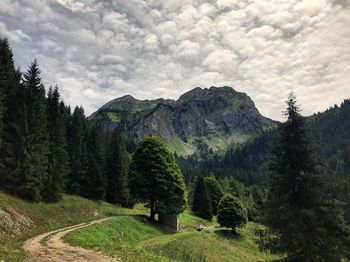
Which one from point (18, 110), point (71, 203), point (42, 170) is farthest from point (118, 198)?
point (18, 110)

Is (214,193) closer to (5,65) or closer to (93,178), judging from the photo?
(93,178)

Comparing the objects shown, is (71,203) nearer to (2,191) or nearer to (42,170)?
(42,170)

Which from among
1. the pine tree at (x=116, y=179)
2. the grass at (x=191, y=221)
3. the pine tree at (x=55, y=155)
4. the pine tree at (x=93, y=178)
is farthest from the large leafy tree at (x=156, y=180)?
the pine tree at (x=116, y=179)

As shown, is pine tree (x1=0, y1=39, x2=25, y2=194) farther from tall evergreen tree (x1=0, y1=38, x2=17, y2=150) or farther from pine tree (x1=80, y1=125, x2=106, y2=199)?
pine tree (x1=80, y1=125, x2=106, y2=199)

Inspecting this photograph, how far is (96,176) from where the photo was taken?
6669 cm

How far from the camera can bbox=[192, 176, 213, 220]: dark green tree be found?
88775 mm

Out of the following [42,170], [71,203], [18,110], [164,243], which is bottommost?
[164,243]

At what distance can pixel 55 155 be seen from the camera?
180 feet

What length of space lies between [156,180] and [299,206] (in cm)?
3040

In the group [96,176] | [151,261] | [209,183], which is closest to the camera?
[151,261]

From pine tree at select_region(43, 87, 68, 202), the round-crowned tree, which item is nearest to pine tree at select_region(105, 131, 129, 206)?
pine tree at select_region(43, 87, 68, 202)

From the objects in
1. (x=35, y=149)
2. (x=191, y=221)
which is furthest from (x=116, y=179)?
(x=35, y=149)

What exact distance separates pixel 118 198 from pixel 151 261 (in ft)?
173

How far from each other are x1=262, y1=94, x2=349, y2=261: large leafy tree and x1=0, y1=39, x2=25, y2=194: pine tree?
3140cm
